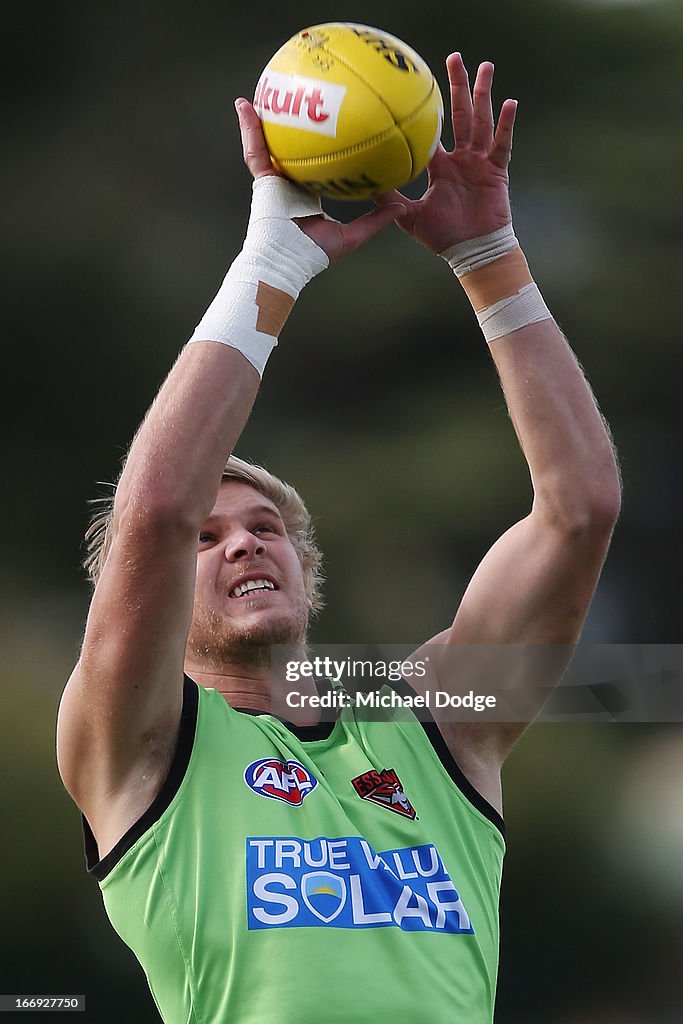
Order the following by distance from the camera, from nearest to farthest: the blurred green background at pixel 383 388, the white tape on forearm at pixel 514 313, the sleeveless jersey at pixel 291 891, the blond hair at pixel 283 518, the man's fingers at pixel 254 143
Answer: the sleeveless jersey at pixel 291 891
the man's fingers at pixel 254 143
the white tape on forearm at pixel 514 313
the blond hair at pixel 283 518
the blurred green background at pixel 383 388

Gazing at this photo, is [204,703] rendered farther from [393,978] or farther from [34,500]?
[34,500]

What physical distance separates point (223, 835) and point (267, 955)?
20 centimetres

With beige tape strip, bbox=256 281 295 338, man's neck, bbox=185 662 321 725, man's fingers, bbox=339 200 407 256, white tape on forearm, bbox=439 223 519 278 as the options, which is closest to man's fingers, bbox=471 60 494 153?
white tape on forearm, bbox=439 223 519 278

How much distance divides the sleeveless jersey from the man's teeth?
28cm

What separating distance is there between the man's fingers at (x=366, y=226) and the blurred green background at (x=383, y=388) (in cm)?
286

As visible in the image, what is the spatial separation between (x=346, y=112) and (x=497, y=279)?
0.51m

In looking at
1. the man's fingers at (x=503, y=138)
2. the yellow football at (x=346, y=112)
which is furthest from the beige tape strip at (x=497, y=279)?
the yellow football at (x=346, y=112)

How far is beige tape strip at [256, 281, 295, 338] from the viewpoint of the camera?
2016mm

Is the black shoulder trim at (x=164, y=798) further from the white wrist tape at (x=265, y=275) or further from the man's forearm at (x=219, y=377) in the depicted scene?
the white wrist tape at (x=265, y=275)

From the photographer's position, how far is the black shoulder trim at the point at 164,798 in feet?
6.55

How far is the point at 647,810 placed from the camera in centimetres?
529

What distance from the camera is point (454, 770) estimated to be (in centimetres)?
230

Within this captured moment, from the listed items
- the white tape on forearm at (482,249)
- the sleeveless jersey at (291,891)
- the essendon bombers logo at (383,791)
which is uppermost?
the white tape on forearm at (482,249)

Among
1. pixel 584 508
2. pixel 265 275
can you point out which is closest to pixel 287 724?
pixel 584 508
